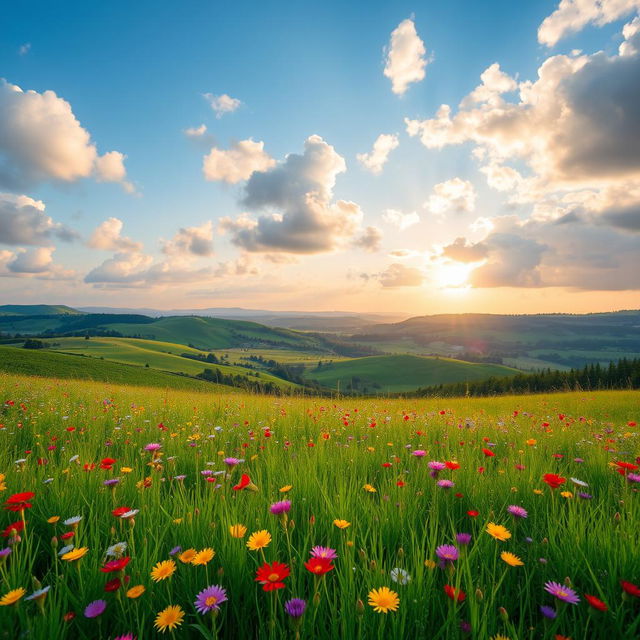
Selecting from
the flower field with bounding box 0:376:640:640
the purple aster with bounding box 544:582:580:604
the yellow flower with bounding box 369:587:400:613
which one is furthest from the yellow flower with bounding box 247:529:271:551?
the purple aster with bounding box 544:582:580:604

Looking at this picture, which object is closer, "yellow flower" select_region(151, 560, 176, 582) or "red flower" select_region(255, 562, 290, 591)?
"red flower" select_region(255, 562, 290, 591)

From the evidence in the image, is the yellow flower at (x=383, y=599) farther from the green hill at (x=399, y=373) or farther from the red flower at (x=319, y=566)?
the green hill at (x=399, y=373)

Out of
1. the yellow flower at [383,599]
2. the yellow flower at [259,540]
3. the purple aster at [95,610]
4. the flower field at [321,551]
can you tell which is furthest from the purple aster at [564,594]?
the purple aster at [95,610]

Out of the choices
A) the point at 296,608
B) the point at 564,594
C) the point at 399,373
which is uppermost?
the point at 296,608

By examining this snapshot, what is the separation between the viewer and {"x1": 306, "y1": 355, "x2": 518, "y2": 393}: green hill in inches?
5891

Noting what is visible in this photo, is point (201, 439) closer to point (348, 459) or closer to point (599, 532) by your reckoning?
point (348, 459)

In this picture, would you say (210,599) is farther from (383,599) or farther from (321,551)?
(383,599)

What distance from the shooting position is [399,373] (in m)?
164

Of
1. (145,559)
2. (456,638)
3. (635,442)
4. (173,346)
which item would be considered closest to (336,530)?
(456,638)

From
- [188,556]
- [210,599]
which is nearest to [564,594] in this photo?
[210,599]

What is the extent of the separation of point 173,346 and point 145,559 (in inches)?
6932

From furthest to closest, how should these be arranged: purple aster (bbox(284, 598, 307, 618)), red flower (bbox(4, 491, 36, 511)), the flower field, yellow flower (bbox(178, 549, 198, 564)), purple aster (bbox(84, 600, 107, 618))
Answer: red flower (bbox(4, 491, 36, 511)) → yellow flower (bbox(178, 549, 198, 564)) → the flower field → purple aster (bbox(84, 600, 107, 618)) → purple aster (bbox(284, 598, 307, 618))

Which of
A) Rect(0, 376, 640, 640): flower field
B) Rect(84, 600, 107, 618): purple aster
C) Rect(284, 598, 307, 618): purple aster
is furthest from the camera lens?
Rect(0, 376, 640, 640): flower field

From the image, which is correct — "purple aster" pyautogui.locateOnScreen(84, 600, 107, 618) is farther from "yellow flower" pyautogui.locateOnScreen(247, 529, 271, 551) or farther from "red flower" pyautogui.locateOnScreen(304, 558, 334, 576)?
"red flower" pyautogui.locateOnScreen(304, 558, 334, 576)
